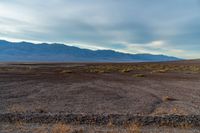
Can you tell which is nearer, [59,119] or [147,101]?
[59,119]

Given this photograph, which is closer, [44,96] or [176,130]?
[176,130]

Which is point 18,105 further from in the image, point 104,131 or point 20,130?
point 104,131

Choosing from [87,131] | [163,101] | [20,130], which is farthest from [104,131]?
[163,101]

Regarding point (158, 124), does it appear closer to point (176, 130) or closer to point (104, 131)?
point (176, 130)

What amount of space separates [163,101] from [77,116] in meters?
9.11

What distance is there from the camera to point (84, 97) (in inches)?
819

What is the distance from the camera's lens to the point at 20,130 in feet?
31.1

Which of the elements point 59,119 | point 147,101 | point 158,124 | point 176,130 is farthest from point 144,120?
point 147,101

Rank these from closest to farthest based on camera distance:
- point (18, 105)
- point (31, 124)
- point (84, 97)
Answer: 1. point (31, 124)
2. point (18, 105)
3. point (84, 97)

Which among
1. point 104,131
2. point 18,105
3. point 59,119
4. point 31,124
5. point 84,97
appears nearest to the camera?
point 104,131

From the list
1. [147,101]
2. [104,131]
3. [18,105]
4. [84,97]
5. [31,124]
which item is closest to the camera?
[104,131]

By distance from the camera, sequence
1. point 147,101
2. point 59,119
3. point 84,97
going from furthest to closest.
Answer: point 84,97
point 147,101
point 59,119

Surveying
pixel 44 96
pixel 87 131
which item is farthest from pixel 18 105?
pixel 87 131

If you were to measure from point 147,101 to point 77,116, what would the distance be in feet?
27.7
